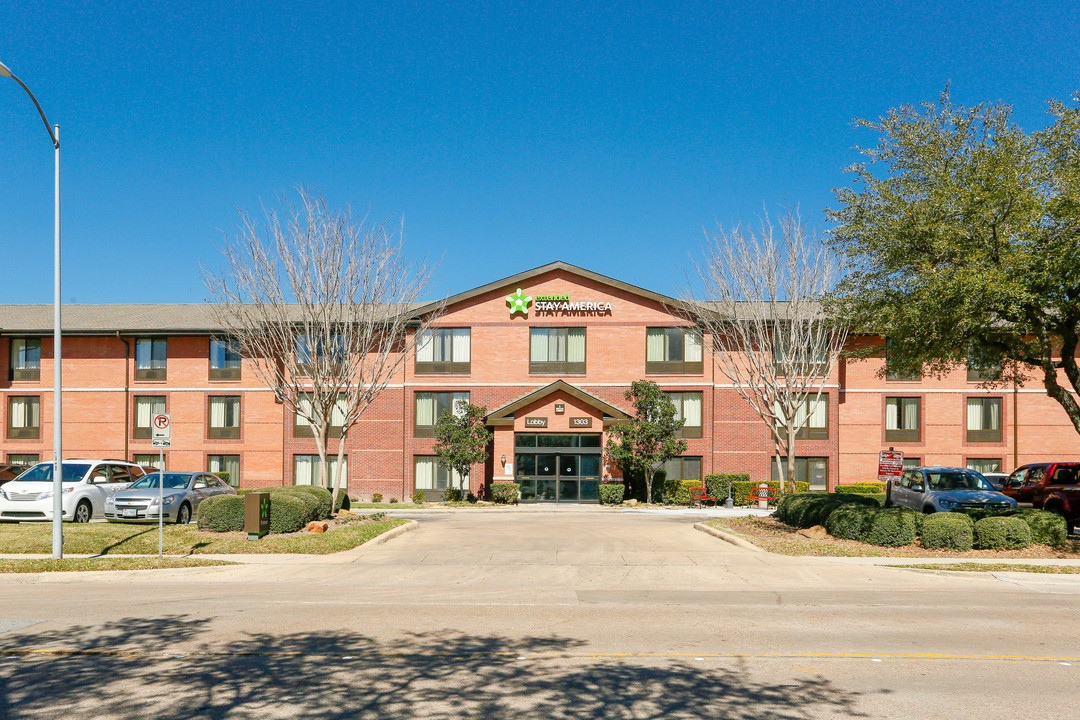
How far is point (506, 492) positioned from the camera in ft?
126

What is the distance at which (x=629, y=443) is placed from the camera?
1507 inches

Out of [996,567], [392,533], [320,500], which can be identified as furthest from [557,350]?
[996,567]

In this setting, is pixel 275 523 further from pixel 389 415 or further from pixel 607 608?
pixel 389 415

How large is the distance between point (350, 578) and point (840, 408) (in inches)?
1270

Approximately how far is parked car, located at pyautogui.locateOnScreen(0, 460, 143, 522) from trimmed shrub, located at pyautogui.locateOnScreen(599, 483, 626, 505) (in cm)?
2099

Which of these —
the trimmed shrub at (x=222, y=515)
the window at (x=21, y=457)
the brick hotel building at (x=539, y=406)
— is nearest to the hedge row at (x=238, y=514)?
the trimmed shrub at (x=222, y=515)

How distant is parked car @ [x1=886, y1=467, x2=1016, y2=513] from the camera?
2173 cm

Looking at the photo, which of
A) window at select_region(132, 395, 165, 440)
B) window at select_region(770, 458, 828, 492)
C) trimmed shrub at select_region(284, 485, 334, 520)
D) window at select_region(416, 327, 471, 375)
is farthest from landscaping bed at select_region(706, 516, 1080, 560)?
window at select_region(132, 395, 165, 440)

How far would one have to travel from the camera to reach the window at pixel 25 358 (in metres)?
43.6

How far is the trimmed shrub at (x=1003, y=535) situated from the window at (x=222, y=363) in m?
35.0

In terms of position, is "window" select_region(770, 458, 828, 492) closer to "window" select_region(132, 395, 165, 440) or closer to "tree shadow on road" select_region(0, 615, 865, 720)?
"window" select_region(132, 395, 165, 440)

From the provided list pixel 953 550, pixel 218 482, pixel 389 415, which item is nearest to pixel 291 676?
pixel 953 550

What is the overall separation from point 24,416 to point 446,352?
2253 centimetres

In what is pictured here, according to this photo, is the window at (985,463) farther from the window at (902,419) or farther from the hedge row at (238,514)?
the hedge row at (238,514)
